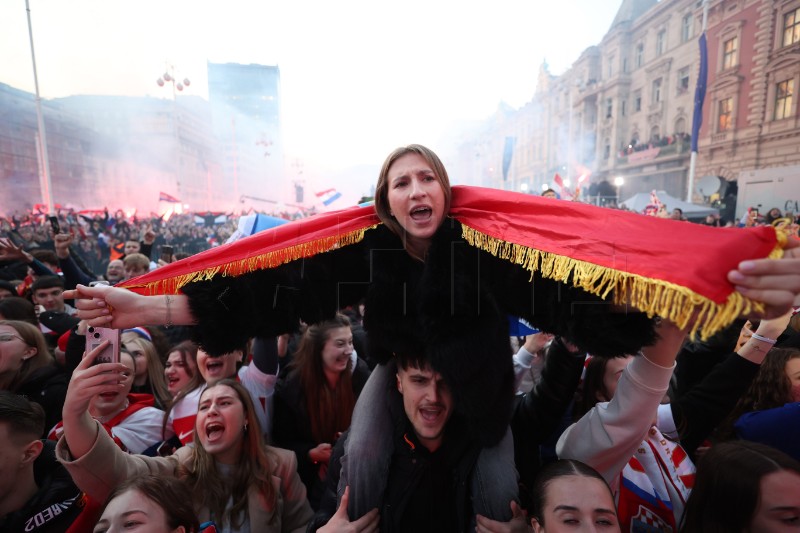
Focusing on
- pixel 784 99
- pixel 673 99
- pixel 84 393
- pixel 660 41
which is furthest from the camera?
pixel 660 41

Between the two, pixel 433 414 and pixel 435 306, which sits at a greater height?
pixel 435 306

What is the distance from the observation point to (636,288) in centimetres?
140

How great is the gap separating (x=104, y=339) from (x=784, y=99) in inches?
1067

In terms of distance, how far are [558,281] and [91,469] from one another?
2.28 m

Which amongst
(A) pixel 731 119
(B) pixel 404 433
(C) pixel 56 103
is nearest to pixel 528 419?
(B) pixel 404 433

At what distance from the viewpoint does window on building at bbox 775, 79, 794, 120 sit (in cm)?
1833

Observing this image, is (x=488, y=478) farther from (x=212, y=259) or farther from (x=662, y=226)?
(x=212, y=259)

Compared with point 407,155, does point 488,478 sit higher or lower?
lower

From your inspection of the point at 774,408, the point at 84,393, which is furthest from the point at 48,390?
the point at 774,408

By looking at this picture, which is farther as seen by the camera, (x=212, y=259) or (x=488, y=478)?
(x=212, y=259)

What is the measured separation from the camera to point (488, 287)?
1.89 metres

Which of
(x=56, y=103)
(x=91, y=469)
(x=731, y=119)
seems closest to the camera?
(x=91, y=469)

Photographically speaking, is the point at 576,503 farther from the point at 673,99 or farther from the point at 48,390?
the point at 673,99

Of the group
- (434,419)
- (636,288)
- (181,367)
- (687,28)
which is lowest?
(181,367)
